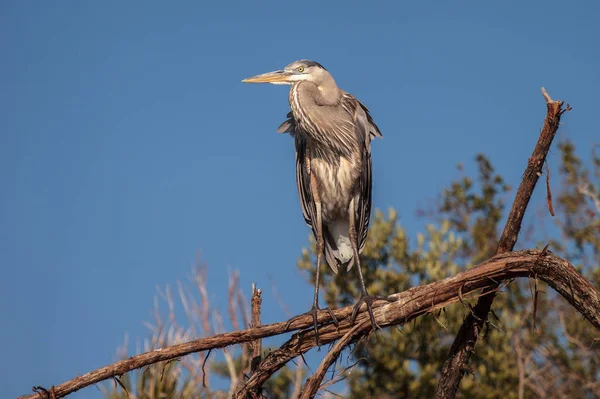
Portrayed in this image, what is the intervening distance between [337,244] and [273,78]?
1371 mm

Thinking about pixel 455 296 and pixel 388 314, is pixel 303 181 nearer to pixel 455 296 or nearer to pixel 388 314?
pixel 388 314

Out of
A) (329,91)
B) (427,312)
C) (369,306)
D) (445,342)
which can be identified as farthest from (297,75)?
(445,342)

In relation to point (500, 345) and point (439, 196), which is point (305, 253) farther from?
point (439, 196)

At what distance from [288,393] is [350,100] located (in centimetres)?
642

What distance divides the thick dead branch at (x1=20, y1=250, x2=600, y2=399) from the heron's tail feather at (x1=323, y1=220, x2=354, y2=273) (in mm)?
1369

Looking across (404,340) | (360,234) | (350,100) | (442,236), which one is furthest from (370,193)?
(442,236)

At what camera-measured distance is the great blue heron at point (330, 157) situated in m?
5.66

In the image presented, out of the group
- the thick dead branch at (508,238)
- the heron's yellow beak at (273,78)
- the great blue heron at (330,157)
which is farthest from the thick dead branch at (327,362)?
the heron's yellow beak at (273,78)

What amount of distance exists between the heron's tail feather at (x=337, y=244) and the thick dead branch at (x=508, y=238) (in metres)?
1.56

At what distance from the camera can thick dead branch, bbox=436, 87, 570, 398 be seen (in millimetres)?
4210

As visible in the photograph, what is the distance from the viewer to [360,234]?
5.94 meters

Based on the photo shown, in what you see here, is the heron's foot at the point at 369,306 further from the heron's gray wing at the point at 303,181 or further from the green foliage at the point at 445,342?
the green foliage at the point at 445,342

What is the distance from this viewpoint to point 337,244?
6.02 meters

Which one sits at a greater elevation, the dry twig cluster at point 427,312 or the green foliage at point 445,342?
the green foliage at point 445,342
